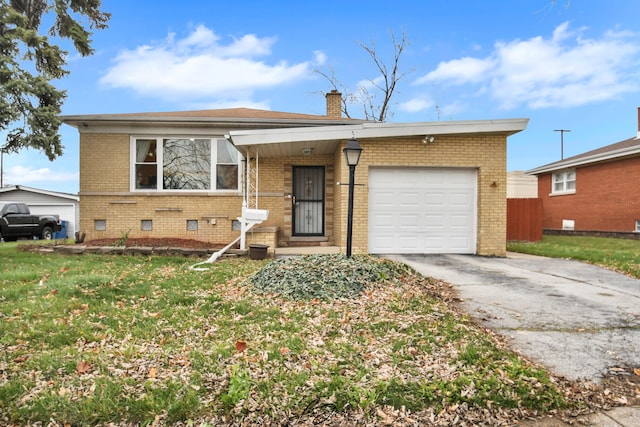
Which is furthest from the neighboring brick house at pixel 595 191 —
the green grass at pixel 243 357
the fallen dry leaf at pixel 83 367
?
the fallen dry leaf at pixel 83 367

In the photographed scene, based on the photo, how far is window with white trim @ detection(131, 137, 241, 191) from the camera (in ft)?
37.3

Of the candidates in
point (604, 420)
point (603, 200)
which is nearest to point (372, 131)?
point (604, 420)

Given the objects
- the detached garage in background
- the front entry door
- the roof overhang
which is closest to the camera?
the roof overhang

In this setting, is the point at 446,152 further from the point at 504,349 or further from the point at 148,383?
the point at 148,383

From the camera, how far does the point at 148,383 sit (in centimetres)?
282

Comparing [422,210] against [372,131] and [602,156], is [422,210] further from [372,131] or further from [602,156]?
[602,156]

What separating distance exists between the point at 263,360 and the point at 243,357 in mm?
179

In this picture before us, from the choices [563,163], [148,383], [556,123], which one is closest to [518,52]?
[563,163]

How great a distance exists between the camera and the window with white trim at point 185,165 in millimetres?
11359

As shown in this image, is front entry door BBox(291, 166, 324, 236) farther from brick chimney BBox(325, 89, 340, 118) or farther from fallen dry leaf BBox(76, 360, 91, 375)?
fallen dry leaf BBox(76, 360, 91, 375)

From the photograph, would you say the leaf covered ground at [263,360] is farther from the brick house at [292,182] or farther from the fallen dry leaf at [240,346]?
the brick house at [292,182]

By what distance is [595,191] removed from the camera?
56.6 feet

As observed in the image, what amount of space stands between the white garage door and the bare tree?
52.1 ft

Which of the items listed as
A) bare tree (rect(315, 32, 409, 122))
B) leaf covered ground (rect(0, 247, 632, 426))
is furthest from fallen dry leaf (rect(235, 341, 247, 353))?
bare tree (rect(315, 32, 409, 122))
